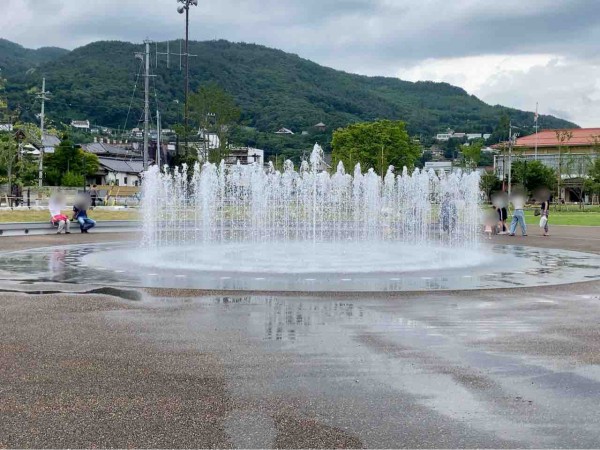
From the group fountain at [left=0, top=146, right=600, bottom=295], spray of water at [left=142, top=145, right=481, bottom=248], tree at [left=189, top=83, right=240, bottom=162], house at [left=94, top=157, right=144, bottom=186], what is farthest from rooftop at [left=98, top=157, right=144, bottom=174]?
fountain at [left=0, top=146, right=600, bottom=295]

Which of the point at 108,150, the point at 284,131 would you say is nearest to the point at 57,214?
the point at 108,150

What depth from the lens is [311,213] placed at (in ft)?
117

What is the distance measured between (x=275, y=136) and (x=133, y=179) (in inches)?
1447

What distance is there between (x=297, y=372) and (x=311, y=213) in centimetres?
3003

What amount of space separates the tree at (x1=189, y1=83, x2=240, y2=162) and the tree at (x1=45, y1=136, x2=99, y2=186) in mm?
20184

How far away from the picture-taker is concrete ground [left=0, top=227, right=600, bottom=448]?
4.35 m

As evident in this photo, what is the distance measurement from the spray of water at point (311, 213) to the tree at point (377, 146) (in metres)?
30.8

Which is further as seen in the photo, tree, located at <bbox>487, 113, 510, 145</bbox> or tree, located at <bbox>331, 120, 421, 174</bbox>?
tree, located at <bbox>487, 113, 510, 145</bbox>

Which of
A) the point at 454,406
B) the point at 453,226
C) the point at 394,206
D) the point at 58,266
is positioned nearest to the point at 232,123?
the point at 394,206

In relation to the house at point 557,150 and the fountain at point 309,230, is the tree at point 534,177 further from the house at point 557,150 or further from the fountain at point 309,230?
the fountain at point 309,230

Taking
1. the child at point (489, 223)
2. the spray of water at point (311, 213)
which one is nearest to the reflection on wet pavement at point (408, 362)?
the spray of water at point (311, 213)

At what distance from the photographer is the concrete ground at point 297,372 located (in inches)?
171

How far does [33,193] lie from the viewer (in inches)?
1793

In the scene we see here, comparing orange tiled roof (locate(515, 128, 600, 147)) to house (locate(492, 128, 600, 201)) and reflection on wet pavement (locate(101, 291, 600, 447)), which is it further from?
reflection on wet pavement (locate(101, 291, 600, 447))
